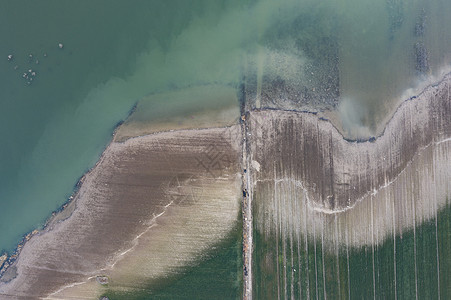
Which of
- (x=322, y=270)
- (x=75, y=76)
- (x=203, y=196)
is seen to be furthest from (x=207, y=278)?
(x=75, y=76)

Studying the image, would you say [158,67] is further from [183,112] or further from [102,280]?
[102,280]

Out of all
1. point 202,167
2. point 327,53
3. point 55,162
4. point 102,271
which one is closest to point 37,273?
point 102,271

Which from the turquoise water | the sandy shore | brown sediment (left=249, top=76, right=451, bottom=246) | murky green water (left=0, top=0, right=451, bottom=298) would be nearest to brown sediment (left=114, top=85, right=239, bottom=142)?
the sandy shore

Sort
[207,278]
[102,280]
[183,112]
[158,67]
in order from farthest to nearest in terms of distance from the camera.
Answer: [158,67], [183,112], [207,278], [102,280]

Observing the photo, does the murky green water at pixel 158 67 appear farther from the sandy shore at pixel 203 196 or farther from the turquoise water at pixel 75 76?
the sandy shore at pixel 203 196

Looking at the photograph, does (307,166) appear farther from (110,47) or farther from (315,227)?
(110,47)

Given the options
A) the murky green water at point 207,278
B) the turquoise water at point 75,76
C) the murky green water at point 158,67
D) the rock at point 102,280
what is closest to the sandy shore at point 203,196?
the rock at point 102,280
